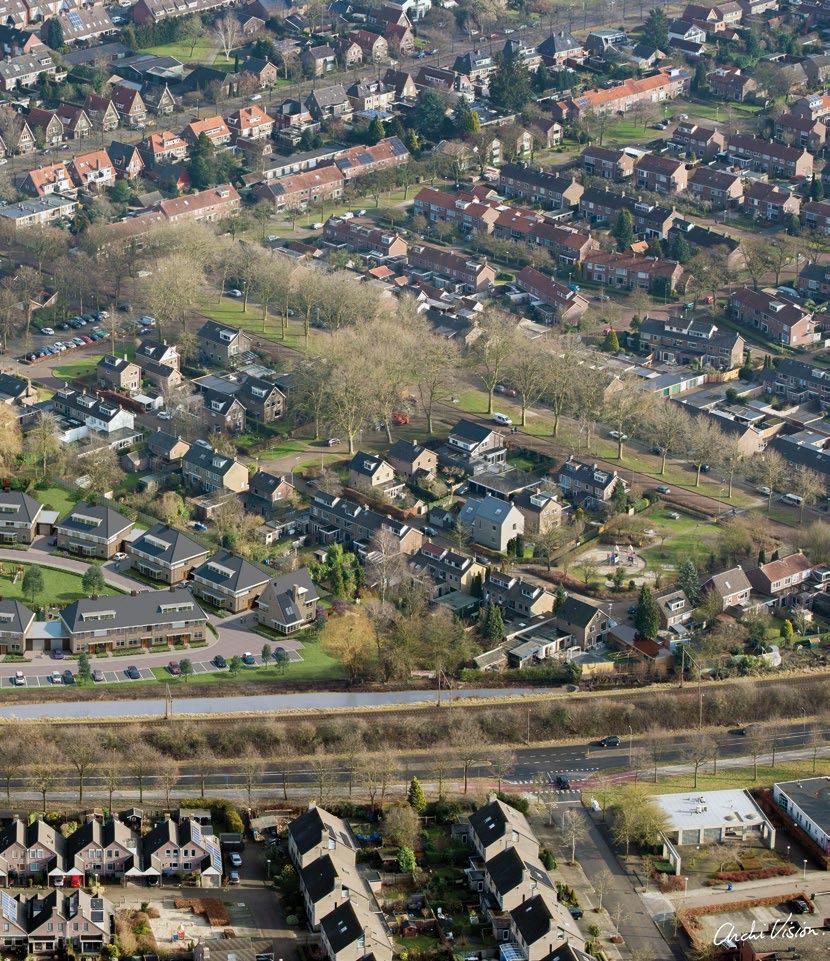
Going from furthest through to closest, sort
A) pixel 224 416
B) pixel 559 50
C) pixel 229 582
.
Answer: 1. pixel 559 50
2. pixel 224 416
3. pixel 229 582

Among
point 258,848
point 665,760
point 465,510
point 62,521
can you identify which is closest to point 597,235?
point 465,510

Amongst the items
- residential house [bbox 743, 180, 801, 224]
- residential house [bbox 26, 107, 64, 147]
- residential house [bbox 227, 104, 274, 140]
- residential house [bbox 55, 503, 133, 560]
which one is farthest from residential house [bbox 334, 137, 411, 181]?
residential house [bbox 55, 503, 133, 560]

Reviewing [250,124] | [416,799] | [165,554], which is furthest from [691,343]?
[416,799]

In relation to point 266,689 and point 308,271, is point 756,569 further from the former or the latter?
point 308,271

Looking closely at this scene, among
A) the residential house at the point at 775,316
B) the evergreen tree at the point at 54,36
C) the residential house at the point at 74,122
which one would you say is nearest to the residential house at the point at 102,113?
the residential house at the point at 74,122

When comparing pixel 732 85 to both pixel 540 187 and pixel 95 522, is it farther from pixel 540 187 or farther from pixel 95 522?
pixel 95 522
